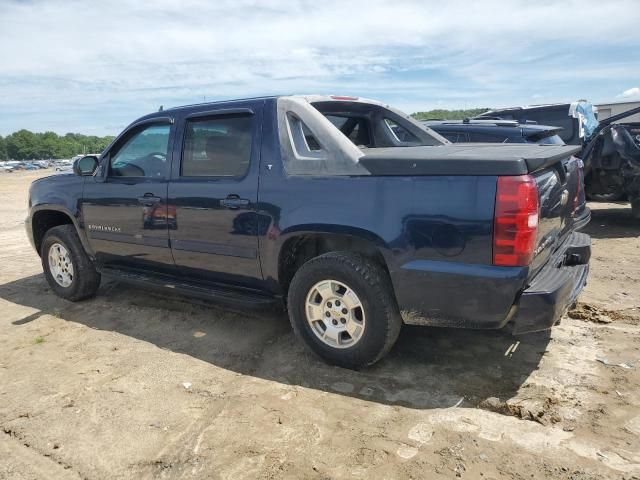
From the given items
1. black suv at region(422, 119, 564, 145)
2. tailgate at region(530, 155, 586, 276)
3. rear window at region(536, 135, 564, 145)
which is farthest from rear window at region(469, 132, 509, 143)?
tailgate at region(530, 155, 586, 276)

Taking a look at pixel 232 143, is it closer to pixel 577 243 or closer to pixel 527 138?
pixel 577 243

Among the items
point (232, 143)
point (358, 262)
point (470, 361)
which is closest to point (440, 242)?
point (358, 262)

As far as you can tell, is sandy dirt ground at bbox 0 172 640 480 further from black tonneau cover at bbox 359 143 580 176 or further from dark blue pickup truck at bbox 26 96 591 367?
black tonneau cover at bbox 359 143 580 176

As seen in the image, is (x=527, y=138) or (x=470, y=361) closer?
(x=470, y=361)

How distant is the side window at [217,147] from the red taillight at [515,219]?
1.86 meters

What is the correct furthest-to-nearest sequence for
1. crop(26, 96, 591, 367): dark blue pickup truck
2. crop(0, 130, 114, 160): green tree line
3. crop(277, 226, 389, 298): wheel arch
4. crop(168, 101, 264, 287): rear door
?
crop(0, 130, 114, 160): green tree line, crop(168, 101, 264, 287): rear door, crop(277, 226, 389, 298): wheel arch, crop(26, 96, 591, 367): dark blue pickup truck

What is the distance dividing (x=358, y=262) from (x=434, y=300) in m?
0.55

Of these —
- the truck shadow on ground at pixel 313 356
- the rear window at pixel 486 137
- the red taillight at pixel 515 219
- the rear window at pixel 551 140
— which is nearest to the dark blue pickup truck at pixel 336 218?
the red taillight at pixel 515 219

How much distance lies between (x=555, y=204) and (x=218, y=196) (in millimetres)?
2355

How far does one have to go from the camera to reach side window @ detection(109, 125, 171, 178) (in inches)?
173

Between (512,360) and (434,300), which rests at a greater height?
(434,300)

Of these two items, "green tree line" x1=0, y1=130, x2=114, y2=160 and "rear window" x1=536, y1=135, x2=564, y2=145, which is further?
"green tree line" x1=0, y1=130, x2=114, y2=160

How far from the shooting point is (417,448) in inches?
104

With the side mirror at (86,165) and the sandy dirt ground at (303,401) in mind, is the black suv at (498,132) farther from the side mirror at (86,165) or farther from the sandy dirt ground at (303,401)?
the side mirror at (86,165)
